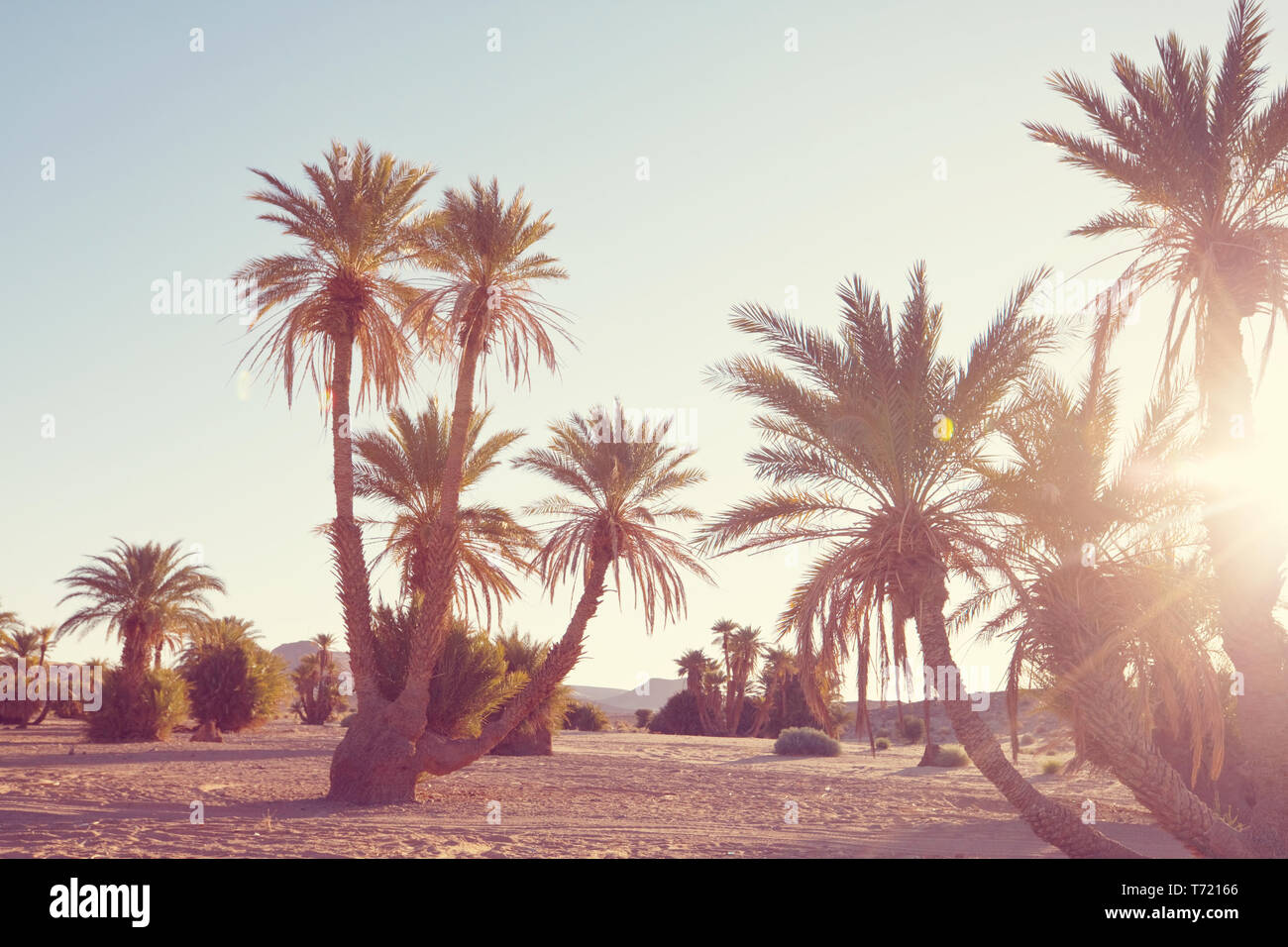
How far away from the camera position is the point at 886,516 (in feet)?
42.2

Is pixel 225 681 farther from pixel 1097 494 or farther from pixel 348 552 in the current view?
pixel 1097 494

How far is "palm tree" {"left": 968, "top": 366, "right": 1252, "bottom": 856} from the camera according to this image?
Result: 12336mm

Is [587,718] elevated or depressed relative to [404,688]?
depressed

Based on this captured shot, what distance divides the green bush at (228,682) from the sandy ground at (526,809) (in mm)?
5051

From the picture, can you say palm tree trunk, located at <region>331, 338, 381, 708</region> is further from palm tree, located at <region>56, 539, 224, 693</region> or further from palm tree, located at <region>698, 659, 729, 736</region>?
palm tree, located at <region>698, 659, 729, 736</region>

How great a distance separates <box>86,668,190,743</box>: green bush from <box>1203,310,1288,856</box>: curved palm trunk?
31.5 metres

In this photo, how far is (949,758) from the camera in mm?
33250

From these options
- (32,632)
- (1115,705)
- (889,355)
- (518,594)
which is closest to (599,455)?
(518,594)

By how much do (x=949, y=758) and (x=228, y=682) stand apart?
2599 cm

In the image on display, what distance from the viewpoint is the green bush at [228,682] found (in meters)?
34.9

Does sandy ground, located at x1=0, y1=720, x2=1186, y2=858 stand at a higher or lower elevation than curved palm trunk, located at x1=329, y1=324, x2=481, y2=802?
lower

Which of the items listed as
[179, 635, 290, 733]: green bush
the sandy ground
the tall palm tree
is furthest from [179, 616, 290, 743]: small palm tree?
the tall palm tree

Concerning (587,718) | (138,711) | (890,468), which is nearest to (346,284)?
(890,468)
